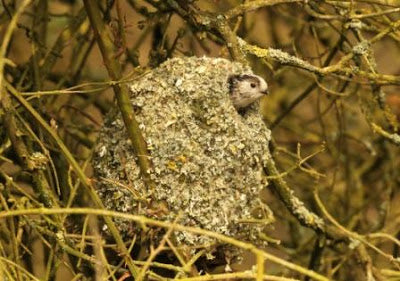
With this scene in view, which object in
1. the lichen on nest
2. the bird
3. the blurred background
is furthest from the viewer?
the bird

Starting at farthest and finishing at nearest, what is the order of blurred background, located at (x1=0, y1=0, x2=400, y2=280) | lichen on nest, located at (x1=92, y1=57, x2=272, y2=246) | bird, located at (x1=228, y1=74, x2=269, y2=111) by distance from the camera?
1. bird, located at (x1=228, y1=74, x2=269, y2=111)
2. lichen on nest, located at (x1=92, y1=57, x2=272, y2=246)
3. blurred background, located at (x1=0, y1=0, x2=400, y2=280)

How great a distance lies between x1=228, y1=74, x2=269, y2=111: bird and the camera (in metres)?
3.58

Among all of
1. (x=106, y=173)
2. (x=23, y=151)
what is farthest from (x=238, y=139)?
(x=23, y=151)

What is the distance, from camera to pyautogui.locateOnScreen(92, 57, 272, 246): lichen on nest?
137 inches

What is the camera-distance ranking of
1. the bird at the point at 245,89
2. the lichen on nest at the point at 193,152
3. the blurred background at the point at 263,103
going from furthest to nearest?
the bird at the point at 245,89 < the lichen on nest at the point at 193,152 < the blurred background at the point at 263,103

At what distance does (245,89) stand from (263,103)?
59.9 inches

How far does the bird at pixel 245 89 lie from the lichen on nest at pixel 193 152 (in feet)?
0.08

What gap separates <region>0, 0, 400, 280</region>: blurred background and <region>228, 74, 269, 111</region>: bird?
7 cm

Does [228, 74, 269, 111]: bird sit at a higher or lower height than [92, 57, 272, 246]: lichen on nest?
higher

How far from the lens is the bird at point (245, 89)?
11.7ft

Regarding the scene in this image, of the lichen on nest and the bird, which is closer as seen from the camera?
the lichen on nest

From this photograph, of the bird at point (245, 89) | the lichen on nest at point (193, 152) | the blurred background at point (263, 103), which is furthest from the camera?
the bird at point (245, 89)

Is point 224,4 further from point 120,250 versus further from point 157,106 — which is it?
point 120,250

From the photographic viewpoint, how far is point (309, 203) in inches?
194
